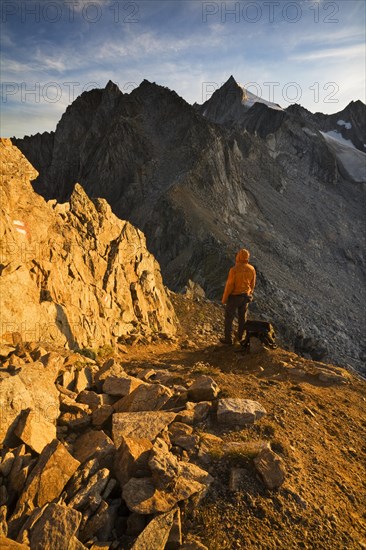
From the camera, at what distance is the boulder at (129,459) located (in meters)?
4.01

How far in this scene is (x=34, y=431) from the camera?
441cm

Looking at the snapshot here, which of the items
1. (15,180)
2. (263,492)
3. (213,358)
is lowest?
(213,358)

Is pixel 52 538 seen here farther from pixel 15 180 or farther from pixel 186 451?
pixel 15 180

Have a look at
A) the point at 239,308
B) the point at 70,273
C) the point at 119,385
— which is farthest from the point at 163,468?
the point at 70,273

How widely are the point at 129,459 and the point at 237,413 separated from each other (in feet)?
6.43

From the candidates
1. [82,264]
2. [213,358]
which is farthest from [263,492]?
[82,264]

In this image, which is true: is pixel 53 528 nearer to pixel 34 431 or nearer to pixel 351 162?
pixel 34 431

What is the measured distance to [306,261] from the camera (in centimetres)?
4928

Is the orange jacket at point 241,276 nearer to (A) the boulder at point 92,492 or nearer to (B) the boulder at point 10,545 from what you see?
(A) the boulder at point 92,492

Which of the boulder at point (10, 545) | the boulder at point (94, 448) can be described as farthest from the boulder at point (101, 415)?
the boulder at point (10, 545)

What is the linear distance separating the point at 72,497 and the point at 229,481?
172 cm

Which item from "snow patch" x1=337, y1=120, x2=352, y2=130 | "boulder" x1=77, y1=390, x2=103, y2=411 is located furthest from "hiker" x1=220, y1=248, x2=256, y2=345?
"snow patch" x1=337, y1=120, x2=352, y2=130

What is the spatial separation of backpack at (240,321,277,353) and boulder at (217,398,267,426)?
4791mm

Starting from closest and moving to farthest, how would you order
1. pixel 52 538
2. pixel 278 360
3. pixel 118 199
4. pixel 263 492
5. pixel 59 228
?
pixel 52 538
pixel 263 492
pixel 278 360
pixel 59 228
pixel 118 199
